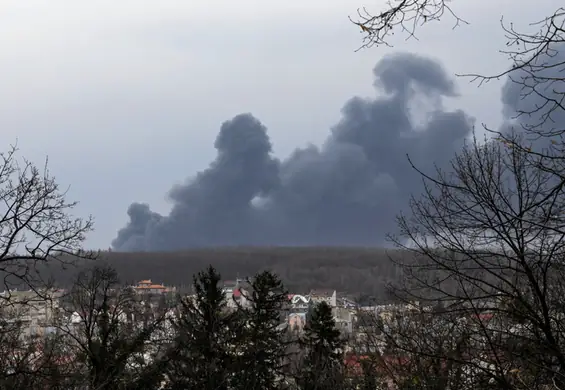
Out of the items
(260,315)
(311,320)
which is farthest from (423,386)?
(311,320)

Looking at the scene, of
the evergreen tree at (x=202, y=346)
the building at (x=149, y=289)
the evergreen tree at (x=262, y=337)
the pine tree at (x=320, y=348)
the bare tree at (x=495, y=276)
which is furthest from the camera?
the building at (x=149, y=289)

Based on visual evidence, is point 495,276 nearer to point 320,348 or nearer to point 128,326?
point 128,326

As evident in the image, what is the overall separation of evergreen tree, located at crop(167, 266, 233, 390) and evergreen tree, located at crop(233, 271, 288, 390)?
0.68m

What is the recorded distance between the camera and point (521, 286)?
24.8 ft

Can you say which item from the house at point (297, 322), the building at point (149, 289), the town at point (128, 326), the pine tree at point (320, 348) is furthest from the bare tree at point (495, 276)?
the house at point (297, 322)

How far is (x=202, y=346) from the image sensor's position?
2292cm

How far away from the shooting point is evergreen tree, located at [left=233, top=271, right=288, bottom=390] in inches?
921

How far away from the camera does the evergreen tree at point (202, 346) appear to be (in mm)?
21891

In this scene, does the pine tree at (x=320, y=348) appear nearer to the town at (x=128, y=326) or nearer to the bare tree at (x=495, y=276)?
the town at (x=128, y=326)

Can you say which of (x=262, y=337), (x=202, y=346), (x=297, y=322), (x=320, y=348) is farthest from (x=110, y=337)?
(x=297, y=322)

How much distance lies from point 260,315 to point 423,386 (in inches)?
651

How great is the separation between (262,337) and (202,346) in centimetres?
434

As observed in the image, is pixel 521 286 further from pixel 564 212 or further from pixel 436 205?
pixel 564 212

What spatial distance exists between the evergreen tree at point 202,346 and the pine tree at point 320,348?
334 centimetres
